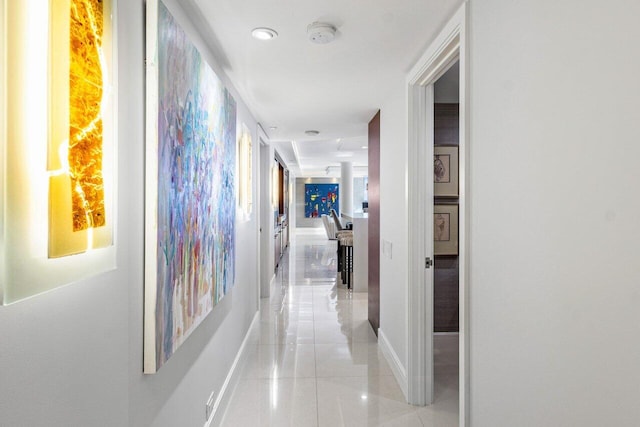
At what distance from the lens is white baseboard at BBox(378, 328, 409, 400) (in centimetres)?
281

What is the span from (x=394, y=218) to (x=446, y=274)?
1.17 meters

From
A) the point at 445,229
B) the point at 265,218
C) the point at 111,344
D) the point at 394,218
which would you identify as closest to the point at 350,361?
the point at 394,218

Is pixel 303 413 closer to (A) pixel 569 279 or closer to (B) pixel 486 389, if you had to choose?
(B) pixel 486 389

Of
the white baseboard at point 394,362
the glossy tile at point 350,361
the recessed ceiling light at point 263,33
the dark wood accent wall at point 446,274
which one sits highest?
the recessed ceiling light at point 263,33

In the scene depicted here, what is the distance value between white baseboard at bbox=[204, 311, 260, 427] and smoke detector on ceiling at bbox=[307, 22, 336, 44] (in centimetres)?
231

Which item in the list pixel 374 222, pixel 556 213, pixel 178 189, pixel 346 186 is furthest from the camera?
pixel 346 186

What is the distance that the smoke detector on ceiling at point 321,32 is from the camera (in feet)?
6.46

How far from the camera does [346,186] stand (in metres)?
12.0

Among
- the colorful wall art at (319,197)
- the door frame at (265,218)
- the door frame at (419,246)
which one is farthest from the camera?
the colorful wall art at (319,197)

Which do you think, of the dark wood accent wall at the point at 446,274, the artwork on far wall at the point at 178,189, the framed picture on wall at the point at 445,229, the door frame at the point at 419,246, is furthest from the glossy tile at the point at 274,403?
the framed picture on wall at the point at 445,229

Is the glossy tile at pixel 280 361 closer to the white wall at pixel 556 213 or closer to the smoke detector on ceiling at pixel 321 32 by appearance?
the white wall at pixel 556 213

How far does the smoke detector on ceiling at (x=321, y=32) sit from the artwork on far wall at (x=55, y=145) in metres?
1.15

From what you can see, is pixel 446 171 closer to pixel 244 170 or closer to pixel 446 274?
pixel 446 274

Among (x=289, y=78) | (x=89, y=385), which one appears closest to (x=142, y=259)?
(x=89, y=385)
